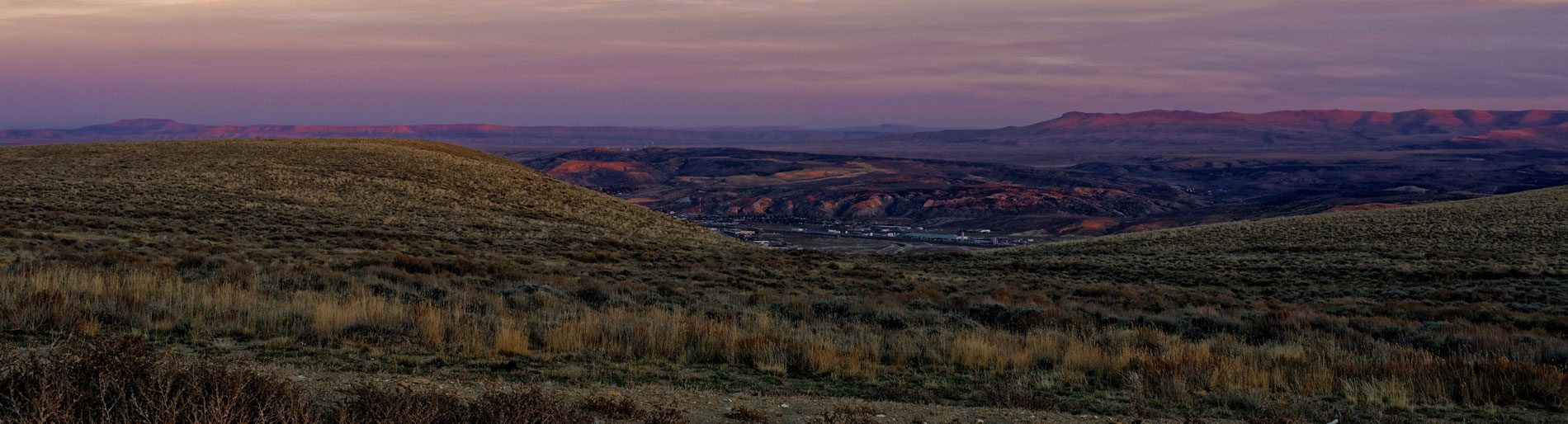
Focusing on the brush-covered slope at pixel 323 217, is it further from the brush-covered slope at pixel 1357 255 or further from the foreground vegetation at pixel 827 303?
Result: the brush-covered slope at pixel 1357 255

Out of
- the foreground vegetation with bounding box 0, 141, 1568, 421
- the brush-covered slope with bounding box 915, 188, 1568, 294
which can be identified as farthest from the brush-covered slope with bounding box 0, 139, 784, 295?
the brush-covered slope with bounding box 915, 188, 1568, 294

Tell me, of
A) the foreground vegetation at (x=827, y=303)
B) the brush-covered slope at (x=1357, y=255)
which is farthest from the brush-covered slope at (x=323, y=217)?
the brush-covered slope at (x=1357, y=255)

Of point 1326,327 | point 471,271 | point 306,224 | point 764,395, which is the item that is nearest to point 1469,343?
point 1326,327

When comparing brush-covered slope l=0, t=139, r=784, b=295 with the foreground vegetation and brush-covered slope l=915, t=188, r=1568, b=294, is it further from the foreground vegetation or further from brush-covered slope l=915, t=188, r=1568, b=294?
brush-covered slope l=915, t=188, r=1568, b=294

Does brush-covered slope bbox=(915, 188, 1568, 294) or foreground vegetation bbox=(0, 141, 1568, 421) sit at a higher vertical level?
foreground vegetation bbox=(0, 141, 1568, 421)

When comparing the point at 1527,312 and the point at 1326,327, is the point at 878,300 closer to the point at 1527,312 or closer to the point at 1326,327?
the point at 1326,327

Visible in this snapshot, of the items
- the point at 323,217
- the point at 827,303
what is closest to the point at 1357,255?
the point at 827,303
